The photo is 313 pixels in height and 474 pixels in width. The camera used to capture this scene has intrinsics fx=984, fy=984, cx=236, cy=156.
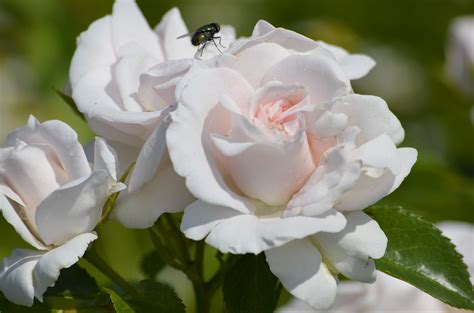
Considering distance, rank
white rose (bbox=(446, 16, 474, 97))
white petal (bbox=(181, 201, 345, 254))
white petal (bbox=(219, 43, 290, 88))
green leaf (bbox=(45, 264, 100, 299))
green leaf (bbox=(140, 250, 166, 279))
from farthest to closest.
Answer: white rose (bbox=(446, 16, 474, 97)) < green leaf (bbox=(140, 250, 166, 279)) < green leaf (bbox=(45, 264, 100, 299)) < white petal (bbox=(219, 43, 290, 88)) < white petal (bbox=(181, 201, 345, 254))

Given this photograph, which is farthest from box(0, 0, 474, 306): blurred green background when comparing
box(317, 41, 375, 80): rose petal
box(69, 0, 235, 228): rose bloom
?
box(317, 41, 375, 80): rose petal

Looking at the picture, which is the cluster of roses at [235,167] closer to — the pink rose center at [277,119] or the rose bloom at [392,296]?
the pink rose center at [277,119]

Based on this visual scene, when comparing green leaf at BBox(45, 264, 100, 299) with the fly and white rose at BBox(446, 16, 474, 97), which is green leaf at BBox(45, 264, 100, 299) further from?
white rose at BBox(446, 16, 474, 97)

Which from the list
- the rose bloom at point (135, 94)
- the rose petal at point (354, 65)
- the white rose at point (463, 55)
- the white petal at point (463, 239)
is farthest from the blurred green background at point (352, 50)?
the rose petal at point (354, 65)

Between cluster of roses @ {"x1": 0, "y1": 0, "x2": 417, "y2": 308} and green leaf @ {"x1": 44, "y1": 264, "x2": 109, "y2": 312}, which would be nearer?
cluster of roses @ {"x1": 0, "y1": 0, "x2": 417, "y2": 308}

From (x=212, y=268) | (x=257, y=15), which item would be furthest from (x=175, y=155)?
(x=257, y=15)
